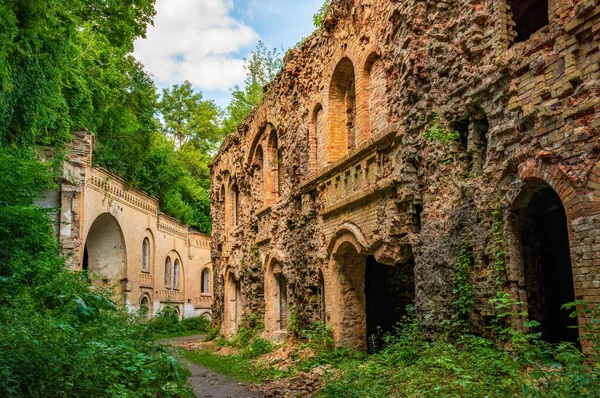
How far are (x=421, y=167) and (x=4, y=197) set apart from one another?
8256 millimetres

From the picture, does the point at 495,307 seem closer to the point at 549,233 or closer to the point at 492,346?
the point at 492,346

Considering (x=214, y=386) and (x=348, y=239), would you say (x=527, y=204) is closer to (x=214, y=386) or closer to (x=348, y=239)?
(x=348, y=239)

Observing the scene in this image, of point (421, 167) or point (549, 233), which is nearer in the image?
point (549, 233)

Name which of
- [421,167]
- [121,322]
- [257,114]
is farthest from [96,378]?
[257,114]

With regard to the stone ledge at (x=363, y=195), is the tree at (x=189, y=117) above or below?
above

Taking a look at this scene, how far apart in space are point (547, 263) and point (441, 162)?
77.7 inches

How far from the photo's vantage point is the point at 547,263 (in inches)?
301

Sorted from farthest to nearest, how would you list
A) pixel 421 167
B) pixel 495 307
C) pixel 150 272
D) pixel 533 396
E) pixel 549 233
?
pixel 150 272
pixel 421 167
pixel 549 233
pixel 495 307
pixel 533 396

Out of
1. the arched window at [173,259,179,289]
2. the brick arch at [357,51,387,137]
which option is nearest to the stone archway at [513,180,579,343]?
the brick arch at [357,51,387,137]

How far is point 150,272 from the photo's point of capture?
94.7 feet

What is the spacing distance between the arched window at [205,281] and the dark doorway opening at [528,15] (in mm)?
30100

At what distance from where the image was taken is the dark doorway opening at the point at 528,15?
28.6 feet

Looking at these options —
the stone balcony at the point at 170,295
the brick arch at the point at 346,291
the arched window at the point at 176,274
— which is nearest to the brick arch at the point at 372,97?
the brick arch at the point at 346,291

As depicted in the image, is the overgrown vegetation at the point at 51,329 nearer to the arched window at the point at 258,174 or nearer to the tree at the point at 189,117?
the arched window at the point at 258,174
